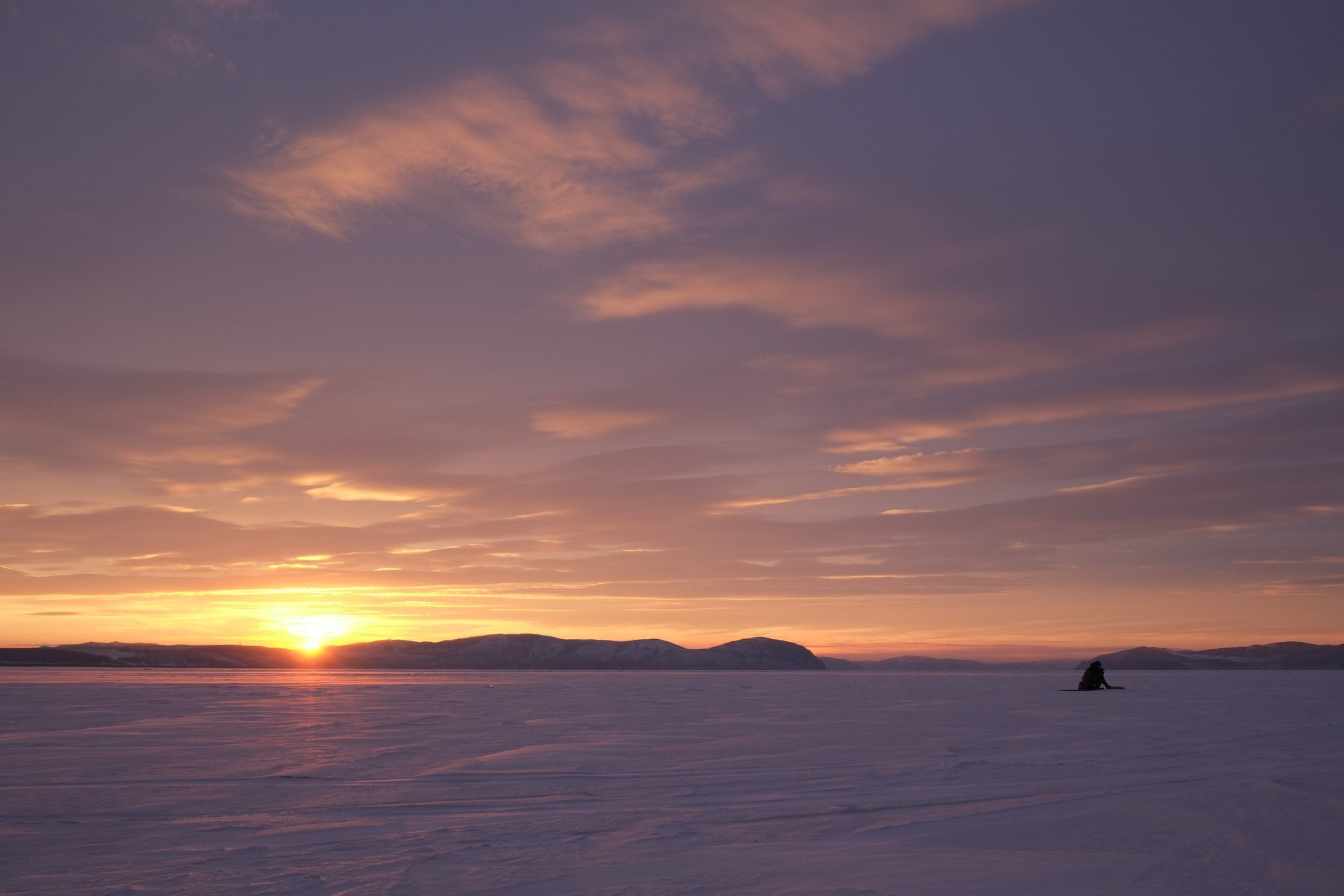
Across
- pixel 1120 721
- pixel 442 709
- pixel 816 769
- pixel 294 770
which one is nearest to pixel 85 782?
pixel 294 770

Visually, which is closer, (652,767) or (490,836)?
(490,836)

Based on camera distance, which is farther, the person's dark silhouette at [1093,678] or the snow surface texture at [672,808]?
the person's dark silhouette at [1093,678]

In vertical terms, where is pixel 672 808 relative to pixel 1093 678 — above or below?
below

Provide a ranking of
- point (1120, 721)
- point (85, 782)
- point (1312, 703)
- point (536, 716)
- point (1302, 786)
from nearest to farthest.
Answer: point (1302, 786), point (85, 782), point (1120, 721), point (536, 716), point (1312, 703)

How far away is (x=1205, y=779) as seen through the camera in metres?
12.8

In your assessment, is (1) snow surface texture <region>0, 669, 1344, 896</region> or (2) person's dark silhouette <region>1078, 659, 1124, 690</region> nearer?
(1) snow surface texture <region>0, 669, 1344, 896</region>

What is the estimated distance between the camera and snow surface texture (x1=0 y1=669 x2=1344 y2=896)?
7672mm

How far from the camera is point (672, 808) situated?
1112cm

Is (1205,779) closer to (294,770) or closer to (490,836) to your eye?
(490,836)

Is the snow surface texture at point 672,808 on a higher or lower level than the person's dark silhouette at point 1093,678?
lower

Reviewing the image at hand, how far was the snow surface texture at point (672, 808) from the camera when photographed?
302 inches

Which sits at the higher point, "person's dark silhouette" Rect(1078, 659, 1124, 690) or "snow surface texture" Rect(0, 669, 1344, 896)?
"person's dark silhouette" Rect(1078, 659, 1124, 690)

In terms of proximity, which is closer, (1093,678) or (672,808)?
(672,808)

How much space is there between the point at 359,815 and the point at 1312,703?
3625cm
